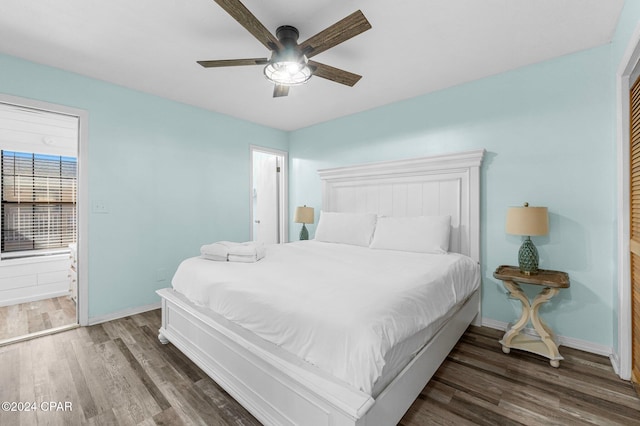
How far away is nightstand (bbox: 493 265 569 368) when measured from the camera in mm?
2160

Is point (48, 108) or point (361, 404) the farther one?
point (48, 108)

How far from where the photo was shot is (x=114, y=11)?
1914 millimetres

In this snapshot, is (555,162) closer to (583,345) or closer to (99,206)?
(583,345)

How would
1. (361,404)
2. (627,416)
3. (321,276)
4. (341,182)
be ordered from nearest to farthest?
(361,404)
(627,416)
(321,276)
(341,182)

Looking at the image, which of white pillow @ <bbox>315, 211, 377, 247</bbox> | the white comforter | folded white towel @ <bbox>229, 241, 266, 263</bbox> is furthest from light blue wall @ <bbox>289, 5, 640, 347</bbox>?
folded white towel @ <bbox>229, 241, 266, 263</bbox>

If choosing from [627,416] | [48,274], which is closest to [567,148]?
[627,416]

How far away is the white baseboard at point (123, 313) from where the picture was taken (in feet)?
9.57

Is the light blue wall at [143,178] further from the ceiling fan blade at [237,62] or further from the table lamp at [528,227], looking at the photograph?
the table lamp at [528,227]

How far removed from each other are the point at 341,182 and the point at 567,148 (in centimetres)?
247

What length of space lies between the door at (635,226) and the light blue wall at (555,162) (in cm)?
35

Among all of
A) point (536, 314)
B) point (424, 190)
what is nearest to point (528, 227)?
point (536, 314)

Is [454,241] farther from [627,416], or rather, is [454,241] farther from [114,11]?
[114,11]

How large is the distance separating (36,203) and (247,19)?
4246 mm

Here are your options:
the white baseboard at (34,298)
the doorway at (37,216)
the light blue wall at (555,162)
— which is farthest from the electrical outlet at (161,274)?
the light blue wall at (555,162)
